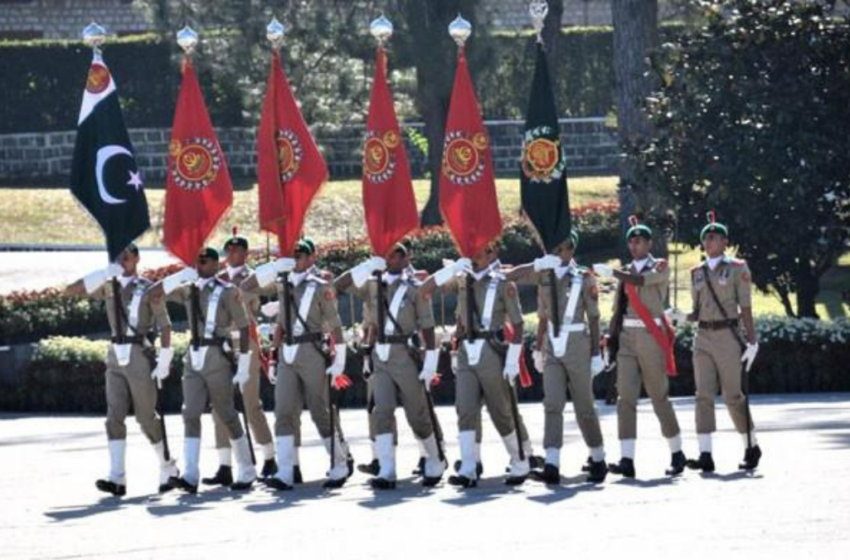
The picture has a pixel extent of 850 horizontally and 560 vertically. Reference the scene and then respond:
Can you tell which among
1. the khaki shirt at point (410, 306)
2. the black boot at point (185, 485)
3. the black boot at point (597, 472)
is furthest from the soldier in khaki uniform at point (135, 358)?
the black boot at point (597, 472)

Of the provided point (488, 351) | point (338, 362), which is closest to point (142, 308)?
point (338, 362)

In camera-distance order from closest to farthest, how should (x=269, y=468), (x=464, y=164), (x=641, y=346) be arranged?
(x=641, y=346), (x=269, y=468), (x=464, y=164)

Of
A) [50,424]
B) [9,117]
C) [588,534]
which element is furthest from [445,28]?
[588,534]

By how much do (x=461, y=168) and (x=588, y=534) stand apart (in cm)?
461

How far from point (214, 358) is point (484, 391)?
76.0 inches

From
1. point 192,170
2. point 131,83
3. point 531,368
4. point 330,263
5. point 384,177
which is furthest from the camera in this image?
point 131,83

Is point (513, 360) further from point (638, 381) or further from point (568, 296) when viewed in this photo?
point (638, 381)

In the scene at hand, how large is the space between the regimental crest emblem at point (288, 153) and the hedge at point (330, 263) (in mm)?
8911

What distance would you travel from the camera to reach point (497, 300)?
1795cm

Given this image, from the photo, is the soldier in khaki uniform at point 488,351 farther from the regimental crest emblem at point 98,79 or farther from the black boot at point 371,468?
the regimental crest emblem at point 98,79

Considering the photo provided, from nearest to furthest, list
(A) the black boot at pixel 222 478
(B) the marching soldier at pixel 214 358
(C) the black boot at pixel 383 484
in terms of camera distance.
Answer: (C) the black boot at pixel 383 484 → (B) the marching soldier at pixel 214 358 → (A) the black boot at pixel 222 478

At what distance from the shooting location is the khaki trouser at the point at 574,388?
1775 cm

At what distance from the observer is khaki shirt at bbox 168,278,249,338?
1816 centimetres

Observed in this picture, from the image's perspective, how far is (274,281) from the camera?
18.4 m
